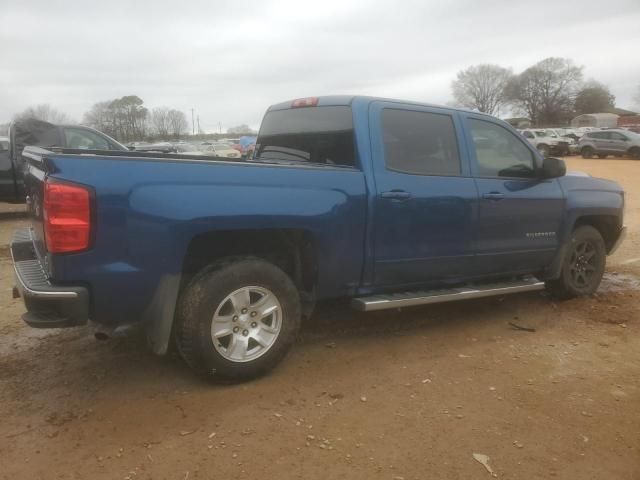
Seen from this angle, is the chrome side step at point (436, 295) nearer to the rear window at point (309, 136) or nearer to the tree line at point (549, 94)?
the rear window at point (309, 136)

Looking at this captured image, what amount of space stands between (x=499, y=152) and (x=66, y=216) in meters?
3.46

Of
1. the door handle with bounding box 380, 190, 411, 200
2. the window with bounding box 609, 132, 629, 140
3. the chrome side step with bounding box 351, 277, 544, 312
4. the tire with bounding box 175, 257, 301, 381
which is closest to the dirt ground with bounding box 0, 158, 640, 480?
the tire with bounding box 175, 257, 301, 381

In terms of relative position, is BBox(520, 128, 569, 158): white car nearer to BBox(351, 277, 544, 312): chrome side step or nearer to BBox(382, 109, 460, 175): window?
BBox(351, 277, 544, 312): chrome side step

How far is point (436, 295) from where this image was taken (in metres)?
4.23

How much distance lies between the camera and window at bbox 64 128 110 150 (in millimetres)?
10406

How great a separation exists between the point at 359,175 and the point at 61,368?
7.99ft

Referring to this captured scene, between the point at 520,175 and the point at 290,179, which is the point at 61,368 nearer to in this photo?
the point at 290,179

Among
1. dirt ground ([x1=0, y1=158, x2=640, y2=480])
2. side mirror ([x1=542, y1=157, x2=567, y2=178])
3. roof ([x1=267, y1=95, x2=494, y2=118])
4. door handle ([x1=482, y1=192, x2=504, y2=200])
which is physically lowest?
dirt ground ([x1=0, y1=158, x2=640, y2=480])

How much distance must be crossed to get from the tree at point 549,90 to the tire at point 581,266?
96.8 m

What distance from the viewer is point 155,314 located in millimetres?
3223

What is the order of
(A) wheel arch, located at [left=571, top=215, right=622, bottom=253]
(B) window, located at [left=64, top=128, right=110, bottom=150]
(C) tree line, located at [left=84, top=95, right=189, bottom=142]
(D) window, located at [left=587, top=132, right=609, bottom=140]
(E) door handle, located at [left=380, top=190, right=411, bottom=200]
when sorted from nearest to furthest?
(E) door handle, located at [left=380, top=190, right=411, bottom=200] → (A) wheel arch, located at [left=571, top=215, right=622, bottom=253] → (B) window, located at [left=64, top=128, right=110, bottom=150] → (D) window, located at [left=587, top=132, right=609, bottom=140] → (C) tree line, located at [left=84, top=95, right=189, bottom=142]

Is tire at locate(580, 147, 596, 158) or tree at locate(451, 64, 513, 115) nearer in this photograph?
tire at locate(580, 147, 596, 158)

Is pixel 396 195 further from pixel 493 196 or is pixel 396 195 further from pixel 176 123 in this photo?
pixel 176 123

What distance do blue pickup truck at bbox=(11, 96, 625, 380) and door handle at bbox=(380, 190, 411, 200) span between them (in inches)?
0.4
